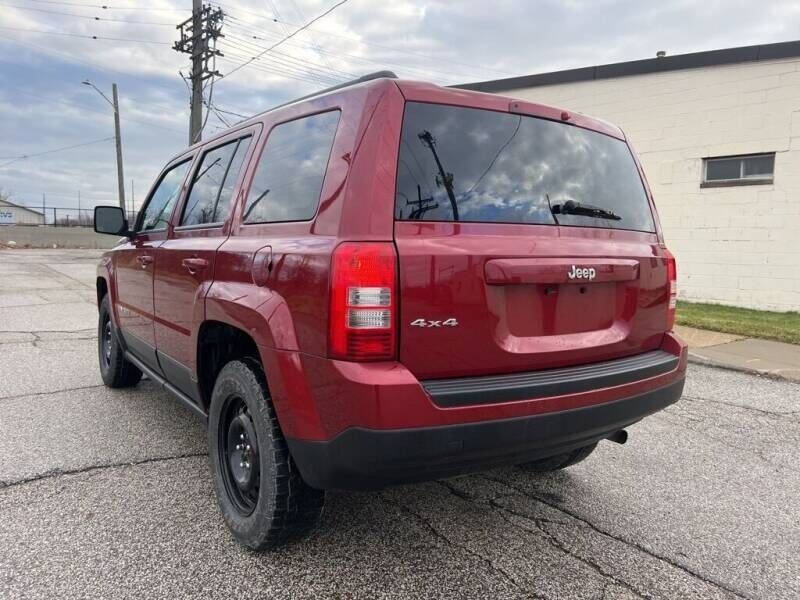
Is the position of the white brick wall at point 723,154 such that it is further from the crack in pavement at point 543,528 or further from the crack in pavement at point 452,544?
the crack in pavement at point 452,544

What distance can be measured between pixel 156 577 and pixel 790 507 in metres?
3.20

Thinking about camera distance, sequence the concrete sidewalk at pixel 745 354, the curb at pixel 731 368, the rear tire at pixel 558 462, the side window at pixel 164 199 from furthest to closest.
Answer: the concrete sidewalk at pixel 745 354
the curb at pixel 731 368
the side window at pixel 164 199
the rear tire at pixel 558 462

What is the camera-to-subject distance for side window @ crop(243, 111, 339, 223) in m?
2.32

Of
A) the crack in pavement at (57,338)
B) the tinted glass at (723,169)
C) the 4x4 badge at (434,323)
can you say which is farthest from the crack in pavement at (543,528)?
the tinted glass at (723,169)

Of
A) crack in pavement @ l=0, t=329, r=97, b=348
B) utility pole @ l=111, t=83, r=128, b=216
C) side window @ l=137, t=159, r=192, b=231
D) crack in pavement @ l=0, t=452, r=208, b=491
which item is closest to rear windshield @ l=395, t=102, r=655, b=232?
side window @ l=137, t=159, r=192, b=231

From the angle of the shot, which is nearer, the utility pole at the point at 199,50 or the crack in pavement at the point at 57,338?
the crack in pavement at the point at 57,338

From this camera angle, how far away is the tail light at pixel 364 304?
6.36 ft

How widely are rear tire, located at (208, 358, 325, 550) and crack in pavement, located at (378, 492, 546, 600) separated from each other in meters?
0.63

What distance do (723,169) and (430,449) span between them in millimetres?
11129

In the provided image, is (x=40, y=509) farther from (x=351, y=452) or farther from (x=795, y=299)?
(x=795, y=299)

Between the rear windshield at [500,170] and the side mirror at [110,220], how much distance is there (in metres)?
3.01

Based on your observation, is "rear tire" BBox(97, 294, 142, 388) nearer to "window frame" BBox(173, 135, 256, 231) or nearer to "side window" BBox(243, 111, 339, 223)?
"window frame" BBox(173, 135, 256, 231)

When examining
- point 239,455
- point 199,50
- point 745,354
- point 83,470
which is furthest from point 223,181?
point 199,50

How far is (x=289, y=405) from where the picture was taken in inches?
84.6
